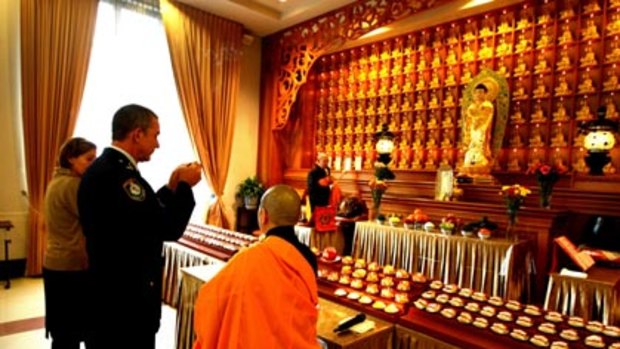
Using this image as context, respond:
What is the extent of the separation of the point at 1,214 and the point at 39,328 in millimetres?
1952

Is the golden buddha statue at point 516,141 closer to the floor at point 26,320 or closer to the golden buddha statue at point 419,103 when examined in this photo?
the golden buddha statue at point 419,103

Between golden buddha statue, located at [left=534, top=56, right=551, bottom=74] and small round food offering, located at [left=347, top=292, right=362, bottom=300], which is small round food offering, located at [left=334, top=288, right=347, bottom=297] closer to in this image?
small round food offering, located at [left=347, top=292, right=362, bottom=300]

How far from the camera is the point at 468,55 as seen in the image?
4.84 metres

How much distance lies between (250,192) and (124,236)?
15.8 feet

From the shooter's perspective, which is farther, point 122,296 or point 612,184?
point 612,184

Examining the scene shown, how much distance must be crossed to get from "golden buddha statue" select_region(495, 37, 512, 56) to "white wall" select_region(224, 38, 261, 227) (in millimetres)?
3898

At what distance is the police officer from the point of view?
4.67 ft

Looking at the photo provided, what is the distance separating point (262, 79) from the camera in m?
6.82

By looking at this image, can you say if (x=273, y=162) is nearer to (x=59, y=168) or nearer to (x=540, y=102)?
(x=540, y=102)

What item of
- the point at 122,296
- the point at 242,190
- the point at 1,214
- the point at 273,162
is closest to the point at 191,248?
the point at 122,296

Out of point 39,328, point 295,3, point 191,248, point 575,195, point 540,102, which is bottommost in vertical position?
point 39,328

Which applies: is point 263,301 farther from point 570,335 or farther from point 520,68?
point 520,68

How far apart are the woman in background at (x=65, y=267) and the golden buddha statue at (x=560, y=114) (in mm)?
4482

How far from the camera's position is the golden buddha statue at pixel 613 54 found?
3.76m
